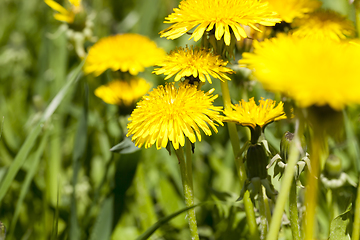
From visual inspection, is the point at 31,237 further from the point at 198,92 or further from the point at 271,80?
the point at 271,80

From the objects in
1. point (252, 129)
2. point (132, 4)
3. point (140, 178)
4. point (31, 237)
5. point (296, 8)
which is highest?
point (132, 4)

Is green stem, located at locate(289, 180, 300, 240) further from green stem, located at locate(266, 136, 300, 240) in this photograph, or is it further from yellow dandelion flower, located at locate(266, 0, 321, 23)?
yellow dandelion flower, located at locate(266, 0, 321, 23)

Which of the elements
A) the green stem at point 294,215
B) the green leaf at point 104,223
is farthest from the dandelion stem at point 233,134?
the green leaf at point 104,223

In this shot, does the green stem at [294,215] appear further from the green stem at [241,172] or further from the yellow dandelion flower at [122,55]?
the yellow dandelion flower at [122,55]

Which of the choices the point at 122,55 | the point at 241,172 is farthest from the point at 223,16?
the point at 122,55

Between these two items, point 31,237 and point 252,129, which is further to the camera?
point 31,237

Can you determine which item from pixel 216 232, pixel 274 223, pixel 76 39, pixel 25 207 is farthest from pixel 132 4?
pixel 274 223

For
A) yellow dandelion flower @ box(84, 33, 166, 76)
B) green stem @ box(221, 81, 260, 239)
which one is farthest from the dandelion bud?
yellow dandelion flower @ box(84, 33, 166, 76)
